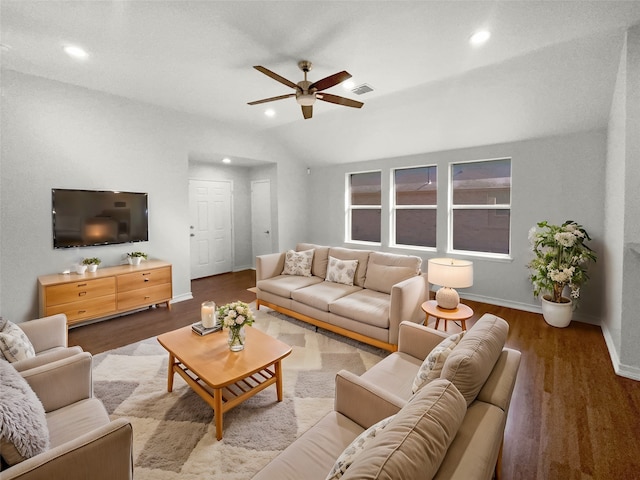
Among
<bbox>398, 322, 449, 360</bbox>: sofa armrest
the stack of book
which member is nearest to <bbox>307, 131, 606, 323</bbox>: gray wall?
<bbox>398, 322, 449, 360</bbox>: sofa armrest

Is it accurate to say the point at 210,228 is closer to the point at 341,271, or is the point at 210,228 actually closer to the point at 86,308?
the point at 86,308

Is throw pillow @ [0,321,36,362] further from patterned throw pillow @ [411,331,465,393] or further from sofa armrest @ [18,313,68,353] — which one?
patterned throw pillow @ [411,331,465,393]

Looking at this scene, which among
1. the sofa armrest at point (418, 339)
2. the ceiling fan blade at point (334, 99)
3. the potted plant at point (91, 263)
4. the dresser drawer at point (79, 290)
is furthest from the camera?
the potted plant at point (91, 263)

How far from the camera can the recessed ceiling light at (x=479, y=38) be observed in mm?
2469

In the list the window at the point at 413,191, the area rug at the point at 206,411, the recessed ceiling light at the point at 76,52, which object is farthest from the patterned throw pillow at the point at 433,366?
the window at the point at 413,191

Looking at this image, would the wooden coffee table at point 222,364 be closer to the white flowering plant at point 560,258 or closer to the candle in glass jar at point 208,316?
the candle in glass jar at point 208,316

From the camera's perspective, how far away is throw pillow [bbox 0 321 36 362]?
5.51 feet

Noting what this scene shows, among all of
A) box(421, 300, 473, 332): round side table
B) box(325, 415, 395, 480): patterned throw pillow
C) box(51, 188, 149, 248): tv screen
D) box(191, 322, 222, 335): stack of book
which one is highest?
box(51, 188, 149, 248): tv screen

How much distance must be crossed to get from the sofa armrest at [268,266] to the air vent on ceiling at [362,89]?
246 cm

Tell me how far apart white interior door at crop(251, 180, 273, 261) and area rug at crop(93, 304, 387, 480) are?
3.76 meters

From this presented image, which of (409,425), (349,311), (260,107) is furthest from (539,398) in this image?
(260,107)

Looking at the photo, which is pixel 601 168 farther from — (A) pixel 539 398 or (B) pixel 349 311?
(B) pixel 349 311

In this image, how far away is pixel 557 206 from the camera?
4020 mm

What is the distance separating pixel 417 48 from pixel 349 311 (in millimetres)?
2587
